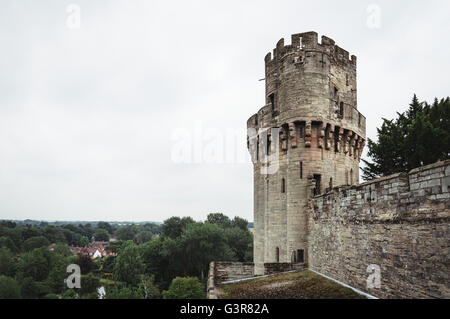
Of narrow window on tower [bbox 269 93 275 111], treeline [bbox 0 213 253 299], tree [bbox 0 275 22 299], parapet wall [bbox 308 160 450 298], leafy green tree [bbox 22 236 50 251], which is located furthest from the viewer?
leafy green tree [bbox 22 236 50 251]

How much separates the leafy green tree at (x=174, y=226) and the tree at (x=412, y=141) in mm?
36155

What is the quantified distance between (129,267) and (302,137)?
124ft

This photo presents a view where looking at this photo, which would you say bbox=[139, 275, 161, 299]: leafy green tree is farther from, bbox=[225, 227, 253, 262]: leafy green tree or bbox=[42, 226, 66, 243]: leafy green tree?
bbox=[42, 226, 66, 243]: leafy green tree

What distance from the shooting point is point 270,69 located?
58.7 ft

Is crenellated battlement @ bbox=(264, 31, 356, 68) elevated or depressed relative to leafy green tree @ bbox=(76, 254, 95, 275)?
elevated

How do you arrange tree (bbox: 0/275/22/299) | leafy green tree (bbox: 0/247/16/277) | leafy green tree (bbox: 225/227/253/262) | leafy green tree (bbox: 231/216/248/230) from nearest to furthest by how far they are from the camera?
1. tree (bbox: 0/275/22/299)
2. leafy green tree (bbox: 225/227/253/262)
3. leafy green tree (bbox: 0/247/16/277)
4. leafy green tree (bbox: 231/216/248/230)

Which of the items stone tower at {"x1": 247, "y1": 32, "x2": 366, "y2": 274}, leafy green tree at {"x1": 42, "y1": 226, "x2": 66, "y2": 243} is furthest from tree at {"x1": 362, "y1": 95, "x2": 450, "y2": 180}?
leafy green tree at {"x1": 42, "y1": 226, "x2": 66, "y2": 243}

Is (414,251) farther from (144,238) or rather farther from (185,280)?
(144,238)

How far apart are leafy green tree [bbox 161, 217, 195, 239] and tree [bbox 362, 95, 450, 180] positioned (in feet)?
119

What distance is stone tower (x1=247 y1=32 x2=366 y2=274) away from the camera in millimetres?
14945
